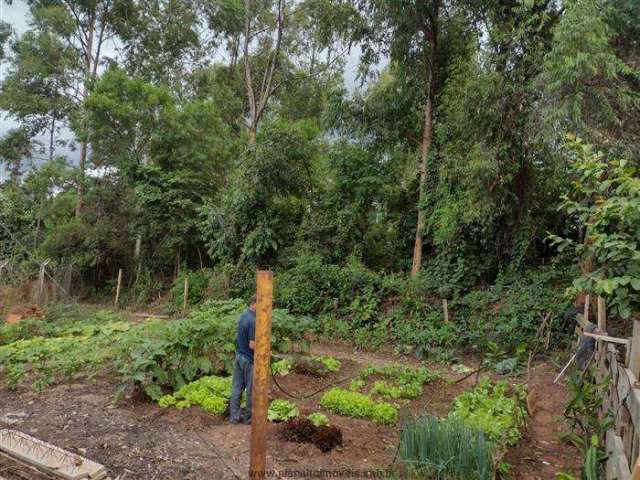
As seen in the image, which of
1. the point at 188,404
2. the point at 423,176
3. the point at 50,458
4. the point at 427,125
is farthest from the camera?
the point at 427,125

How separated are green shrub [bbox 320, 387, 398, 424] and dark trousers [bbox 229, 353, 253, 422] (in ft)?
3.94

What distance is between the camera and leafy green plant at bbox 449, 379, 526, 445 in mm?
5176

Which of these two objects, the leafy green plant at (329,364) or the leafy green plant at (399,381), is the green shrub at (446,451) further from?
the leafy green plant at (329,364)

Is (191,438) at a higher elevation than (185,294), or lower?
lower

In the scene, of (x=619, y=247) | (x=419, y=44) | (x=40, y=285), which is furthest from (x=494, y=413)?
(x=40, y=285)

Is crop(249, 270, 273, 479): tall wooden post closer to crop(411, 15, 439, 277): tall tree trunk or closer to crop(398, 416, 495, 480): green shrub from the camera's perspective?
crop(398, 416, 495, 480): green shrub

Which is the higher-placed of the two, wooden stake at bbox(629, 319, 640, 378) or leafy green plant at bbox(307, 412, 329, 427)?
wooden stake at bbox(629, 319, 640, 378)

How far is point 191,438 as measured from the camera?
5469 mm

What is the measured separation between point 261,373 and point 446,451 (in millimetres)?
1772

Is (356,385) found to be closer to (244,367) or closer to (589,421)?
(244,367)

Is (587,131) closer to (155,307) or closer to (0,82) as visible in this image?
(155,307)

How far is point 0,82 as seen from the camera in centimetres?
2502

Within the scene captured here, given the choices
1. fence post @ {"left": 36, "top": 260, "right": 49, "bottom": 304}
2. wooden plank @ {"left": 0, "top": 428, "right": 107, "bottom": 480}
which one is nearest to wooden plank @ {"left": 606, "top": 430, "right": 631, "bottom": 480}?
wooden plank @ {"left": 0, "top": 428, "right": 107, "bottom": 480}

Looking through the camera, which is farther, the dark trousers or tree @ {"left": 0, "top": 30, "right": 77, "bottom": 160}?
tree @ {"left": 0, "top": 30, "right": 77, "bottom": 160}
